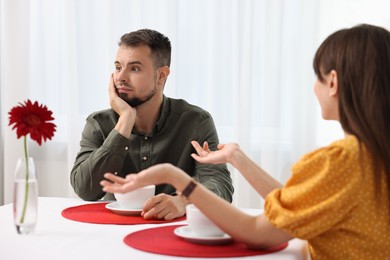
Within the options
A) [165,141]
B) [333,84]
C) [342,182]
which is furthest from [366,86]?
[165,141]

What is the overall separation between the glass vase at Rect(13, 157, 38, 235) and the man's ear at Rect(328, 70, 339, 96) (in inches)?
27.3

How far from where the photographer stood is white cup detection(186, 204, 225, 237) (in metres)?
1.31

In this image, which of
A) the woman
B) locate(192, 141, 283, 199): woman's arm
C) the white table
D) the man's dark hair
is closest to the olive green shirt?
the man's dark hair

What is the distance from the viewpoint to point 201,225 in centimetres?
132

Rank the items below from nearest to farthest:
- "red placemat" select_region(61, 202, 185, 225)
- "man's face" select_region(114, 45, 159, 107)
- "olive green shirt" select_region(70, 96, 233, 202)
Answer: "red placemat" select_region(61, 202, 185, 225), "olive green shirt" select_region(70, 96, 233, 202), "man's face" select_region(114, 45, 159, 107)

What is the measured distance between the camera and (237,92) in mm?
3059

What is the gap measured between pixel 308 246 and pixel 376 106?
0.36 meters

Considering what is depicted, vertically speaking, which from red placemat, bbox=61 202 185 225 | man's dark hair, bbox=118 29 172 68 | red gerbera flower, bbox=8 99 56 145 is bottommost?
red placemat, bbox=61 202 185 225

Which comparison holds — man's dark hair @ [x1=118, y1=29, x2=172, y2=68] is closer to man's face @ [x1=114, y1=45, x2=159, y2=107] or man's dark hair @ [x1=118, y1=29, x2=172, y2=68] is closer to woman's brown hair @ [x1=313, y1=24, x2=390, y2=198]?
man's face @ [x1=114, y1=45, x2=159, y2=107]

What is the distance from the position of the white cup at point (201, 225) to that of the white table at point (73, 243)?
0.41 feet

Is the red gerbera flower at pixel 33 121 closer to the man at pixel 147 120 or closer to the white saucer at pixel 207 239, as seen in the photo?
the white saucer at pixel 207 239

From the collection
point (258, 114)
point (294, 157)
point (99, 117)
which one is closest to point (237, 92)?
point (258, 114)

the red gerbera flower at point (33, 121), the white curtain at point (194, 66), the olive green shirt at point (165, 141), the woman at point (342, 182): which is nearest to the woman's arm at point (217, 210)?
the woman at point (342, 182)

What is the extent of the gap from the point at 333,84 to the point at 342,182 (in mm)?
226
